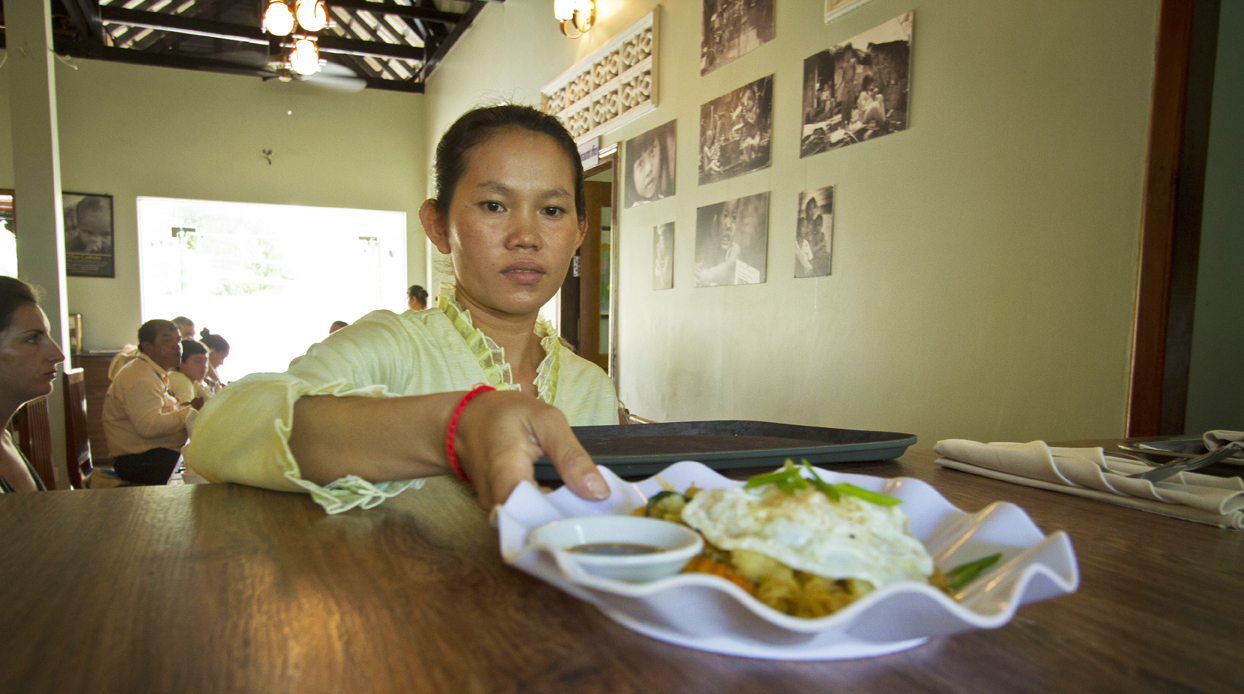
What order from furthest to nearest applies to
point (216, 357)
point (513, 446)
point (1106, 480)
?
point (216, 357) → point (1106, 480) → point (513, 446)

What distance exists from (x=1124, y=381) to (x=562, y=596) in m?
1.67

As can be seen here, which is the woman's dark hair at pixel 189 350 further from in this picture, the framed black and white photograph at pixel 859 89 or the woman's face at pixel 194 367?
the framed black and white photograph at pixel 859 89

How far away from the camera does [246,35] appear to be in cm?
662

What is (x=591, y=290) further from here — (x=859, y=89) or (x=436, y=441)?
(x=436, y=441)

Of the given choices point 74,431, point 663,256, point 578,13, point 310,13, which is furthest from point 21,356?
point 578,13

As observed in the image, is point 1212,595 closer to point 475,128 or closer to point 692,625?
point 692,625

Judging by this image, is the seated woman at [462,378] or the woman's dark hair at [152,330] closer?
the seated woman at [462,378]

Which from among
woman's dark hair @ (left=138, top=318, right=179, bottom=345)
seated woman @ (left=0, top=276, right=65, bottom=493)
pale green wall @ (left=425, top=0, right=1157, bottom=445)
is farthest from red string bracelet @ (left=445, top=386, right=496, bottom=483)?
woman's dark hair @ (left=138, top=318, right=179, bottom=345)

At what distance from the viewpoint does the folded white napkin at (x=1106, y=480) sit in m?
0.73

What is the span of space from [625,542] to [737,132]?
109 inches

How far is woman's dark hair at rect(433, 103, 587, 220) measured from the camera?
1.31 metres

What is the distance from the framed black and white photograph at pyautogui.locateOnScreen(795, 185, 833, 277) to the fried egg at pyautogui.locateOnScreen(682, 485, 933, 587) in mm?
2155

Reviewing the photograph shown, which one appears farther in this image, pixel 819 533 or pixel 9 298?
A: pixel 9 298

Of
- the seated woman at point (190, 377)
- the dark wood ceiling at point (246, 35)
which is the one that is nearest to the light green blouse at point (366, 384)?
the seated woman at point (190, 377)
